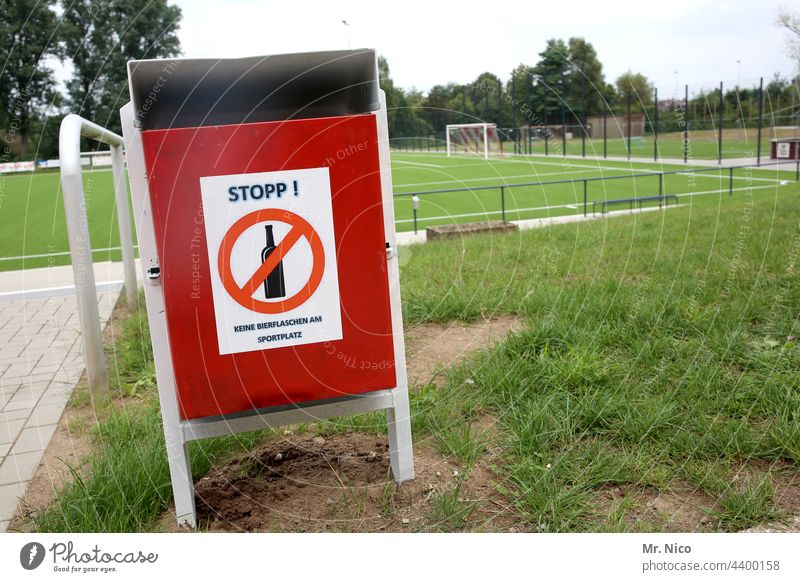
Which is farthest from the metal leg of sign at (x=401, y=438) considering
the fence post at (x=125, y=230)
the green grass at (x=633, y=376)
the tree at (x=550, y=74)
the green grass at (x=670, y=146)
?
the green grass at (x=670, y=146)

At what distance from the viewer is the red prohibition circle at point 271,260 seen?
83.7 inches

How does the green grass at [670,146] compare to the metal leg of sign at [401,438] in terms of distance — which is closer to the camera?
the metal leg of sign at [401,438]

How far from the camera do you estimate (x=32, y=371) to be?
14.1ft

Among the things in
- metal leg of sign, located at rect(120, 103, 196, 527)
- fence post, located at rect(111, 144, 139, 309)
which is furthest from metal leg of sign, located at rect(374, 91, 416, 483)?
fence post, located at rect(111, 144, 139, 309)

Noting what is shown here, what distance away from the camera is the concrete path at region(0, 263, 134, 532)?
2992mm

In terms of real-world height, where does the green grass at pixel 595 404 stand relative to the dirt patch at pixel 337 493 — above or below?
above

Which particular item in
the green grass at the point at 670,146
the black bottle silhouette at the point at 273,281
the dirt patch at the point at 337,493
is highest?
the green grass at the point at 670,146

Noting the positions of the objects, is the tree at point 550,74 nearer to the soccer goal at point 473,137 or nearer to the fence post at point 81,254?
the soccer goal at point 473,137

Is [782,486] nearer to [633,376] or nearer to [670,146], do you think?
[633,376]

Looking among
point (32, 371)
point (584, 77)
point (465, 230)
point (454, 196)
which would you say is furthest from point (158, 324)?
point (454, 196)

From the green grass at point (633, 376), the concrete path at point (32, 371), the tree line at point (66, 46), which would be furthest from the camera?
the tree line at point (66, 46)
